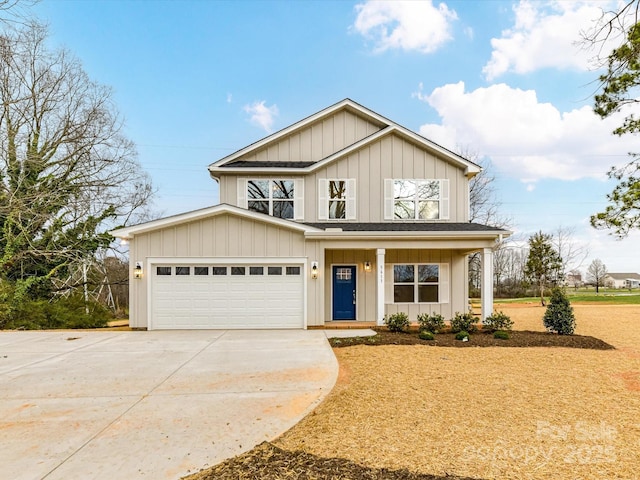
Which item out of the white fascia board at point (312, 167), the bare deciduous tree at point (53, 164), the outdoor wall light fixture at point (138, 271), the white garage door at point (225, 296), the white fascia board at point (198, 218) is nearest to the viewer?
the white fascia board at point (198, 218)

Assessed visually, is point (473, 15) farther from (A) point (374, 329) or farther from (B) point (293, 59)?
(A) point (374, 329)

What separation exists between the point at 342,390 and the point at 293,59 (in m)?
20.9

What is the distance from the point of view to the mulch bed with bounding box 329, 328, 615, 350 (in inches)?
332

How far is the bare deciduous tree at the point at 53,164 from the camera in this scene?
1433cm

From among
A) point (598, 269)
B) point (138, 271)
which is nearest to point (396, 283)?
point (138, 271)

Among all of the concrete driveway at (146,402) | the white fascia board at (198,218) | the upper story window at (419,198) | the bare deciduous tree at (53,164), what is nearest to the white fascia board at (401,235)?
the white fascia board at (198,218)

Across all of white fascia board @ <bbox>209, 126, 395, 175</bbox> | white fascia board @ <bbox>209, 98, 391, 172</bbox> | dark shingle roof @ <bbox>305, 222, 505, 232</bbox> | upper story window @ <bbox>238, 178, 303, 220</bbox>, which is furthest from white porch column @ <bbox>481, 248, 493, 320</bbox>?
upper story window @ <bbox>238, 178, 303, 220</bbox>

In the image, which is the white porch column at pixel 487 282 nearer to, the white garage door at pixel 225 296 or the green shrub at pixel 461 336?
the green shrub at pixel 461 336

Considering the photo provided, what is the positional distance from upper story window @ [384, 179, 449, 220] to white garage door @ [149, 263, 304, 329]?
4343 mm

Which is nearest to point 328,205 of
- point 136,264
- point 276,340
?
point 276,340

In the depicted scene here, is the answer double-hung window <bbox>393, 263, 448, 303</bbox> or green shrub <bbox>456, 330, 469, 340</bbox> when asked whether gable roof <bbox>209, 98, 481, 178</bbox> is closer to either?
double-hung window <bbox>393, 263, 448, 303</bbox>

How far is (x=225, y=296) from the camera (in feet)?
35.2

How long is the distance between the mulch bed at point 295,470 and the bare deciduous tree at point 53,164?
604 inches

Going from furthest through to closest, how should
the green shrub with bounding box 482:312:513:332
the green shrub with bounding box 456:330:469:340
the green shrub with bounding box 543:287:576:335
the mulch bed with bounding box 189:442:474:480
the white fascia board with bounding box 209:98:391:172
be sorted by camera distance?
the white fascia board with bounding box 209:98:391:172 < the green shrub with bounding box 482:312:513:332 < the green shrub with bounding box 543:287:576:335 < the green shrub with bounding box 456:330:469:340 < the mulch bed with bounding box 189:442:474:480
